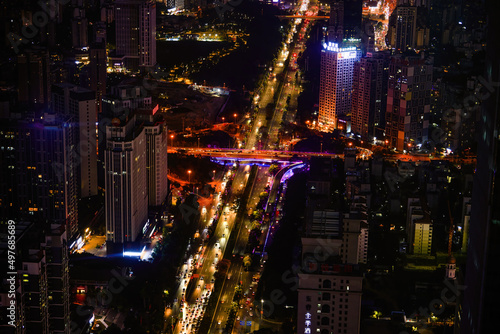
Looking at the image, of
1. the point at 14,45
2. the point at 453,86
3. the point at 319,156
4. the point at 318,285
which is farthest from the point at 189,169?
the point at 318,285

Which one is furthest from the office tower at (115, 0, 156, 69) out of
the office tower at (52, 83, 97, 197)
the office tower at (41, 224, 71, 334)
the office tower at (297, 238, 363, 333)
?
the office tower at (297, 238, 363, 333)

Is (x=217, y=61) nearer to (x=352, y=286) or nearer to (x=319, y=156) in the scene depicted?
(x=319, y=156)

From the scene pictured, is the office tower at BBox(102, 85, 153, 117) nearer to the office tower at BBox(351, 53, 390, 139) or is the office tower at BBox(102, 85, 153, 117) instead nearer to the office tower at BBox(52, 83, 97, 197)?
the office tower at BBox(52, 83, 97, 197)

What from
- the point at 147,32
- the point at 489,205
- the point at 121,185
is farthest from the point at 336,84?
the point at 489,205

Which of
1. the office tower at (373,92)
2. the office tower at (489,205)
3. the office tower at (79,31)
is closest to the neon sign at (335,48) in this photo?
the office tower at (373,92)

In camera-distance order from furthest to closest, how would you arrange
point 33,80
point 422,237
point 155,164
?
1. point 33,80
2. point 155,164
3. point 422,237

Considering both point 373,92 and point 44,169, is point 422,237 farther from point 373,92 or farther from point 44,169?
point 373,92
